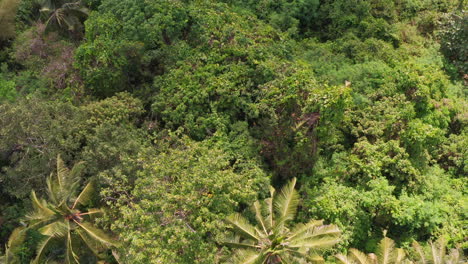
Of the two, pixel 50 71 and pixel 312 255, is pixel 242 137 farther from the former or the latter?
pixel 50 71

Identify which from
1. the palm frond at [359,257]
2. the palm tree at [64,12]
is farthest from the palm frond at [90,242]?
the palm tree at [64,12]

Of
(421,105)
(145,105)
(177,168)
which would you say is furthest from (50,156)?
(421,105)

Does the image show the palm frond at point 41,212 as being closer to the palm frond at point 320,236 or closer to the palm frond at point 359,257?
the palm frond at point 320,236

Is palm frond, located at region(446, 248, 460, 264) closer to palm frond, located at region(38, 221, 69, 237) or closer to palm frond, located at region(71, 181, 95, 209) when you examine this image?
palm frond, located at region(71, 181, 95, 209)

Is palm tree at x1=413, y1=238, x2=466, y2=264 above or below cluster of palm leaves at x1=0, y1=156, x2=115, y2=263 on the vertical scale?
above

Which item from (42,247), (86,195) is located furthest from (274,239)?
(42,247)

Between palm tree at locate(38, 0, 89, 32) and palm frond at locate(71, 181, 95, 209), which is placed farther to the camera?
palm tree at locate(38, 0, 89, 32)

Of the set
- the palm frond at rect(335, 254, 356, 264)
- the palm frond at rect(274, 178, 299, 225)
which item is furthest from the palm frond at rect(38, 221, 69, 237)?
the palm frond at rect(335, 254, 356, 264)
